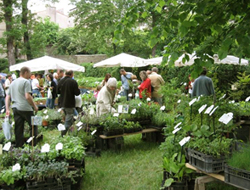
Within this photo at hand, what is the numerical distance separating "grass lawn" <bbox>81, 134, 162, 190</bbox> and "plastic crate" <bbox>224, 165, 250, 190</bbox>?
1392 millimetres

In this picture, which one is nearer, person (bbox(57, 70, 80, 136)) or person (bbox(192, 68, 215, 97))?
person (bbox(57, 70, 80, 136))

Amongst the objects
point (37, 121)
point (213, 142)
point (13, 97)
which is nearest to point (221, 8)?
point (213, 142)

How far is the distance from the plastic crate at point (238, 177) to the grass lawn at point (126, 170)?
4.57 ft

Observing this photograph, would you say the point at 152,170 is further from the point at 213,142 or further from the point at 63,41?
the point at 63,41

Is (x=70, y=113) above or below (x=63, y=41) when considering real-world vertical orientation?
below

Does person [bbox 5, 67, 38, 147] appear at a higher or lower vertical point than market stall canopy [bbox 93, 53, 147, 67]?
lower

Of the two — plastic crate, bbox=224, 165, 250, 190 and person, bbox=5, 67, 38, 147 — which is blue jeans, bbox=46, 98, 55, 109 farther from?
plastic crate, bbox=224, 165, 250, 190

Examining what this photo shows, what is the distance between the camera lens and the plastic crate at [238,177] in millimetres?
3023

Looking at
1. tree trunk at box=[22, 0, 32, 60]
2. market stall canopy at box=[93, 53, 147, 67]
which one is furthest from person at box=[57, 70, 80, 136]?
tree trunk at box=[22, 0, 32, 60]

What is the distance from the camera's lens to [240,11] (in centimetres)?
316

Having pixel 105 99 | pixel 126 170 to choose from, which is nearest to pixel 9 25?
pixel 105 99

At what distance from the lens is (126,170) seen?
538 cm

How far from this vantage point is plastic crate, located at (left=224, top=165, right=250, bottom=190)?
3.02m

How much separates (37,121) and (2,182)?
1049 millimetres
